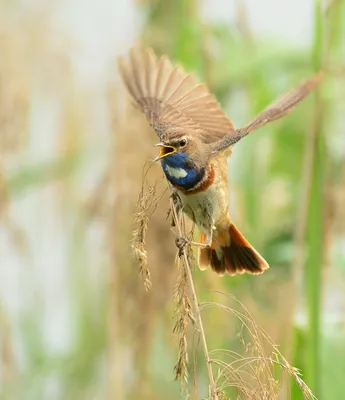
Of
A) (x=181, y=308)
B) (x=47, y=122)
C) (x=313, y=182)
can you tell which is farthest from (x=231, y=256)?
(x=47, y=122)

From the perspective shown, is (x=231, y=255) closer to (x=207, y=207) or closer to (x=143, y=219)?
(x=207, y=207)

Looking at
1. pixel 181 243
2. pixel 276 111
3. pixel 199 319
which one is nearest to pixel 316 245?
pixel 276 111

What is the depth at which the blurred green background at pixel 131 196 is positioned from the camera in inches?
81.4

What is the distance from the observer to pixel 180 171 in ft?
4.99

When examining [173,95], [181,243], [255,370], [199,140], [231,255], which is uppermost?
[173,95]

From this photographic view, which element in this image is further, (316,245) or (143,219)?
(316,245)

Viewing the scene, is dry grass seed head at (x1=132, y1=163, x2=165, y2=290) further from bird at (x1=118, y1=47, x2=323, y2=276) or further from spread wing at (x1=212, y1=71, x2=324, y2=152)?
spread wing at (x1=212, y1=71, x2=324, y2=152)

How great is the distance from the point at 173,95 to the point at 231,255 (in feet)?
1.06

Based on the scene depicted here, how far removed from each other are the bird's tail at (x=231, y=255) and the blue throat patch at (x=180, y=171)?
0.47 feet

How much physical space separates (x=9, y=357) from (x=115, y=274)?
1.05 ft

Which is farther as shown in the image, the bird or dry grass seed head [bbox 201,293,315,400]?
the bird

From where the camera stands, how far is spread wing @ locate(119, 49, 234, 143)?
1717 mm

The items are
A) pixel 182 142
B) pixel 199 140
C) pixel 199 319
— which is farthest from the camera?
pixel 199 140

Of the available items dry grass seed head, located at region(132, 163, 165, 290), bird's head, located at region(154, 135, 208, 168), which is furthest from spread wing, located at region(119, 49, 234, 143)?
dry grass seed head, located at region(132, 163, 165, 290)
